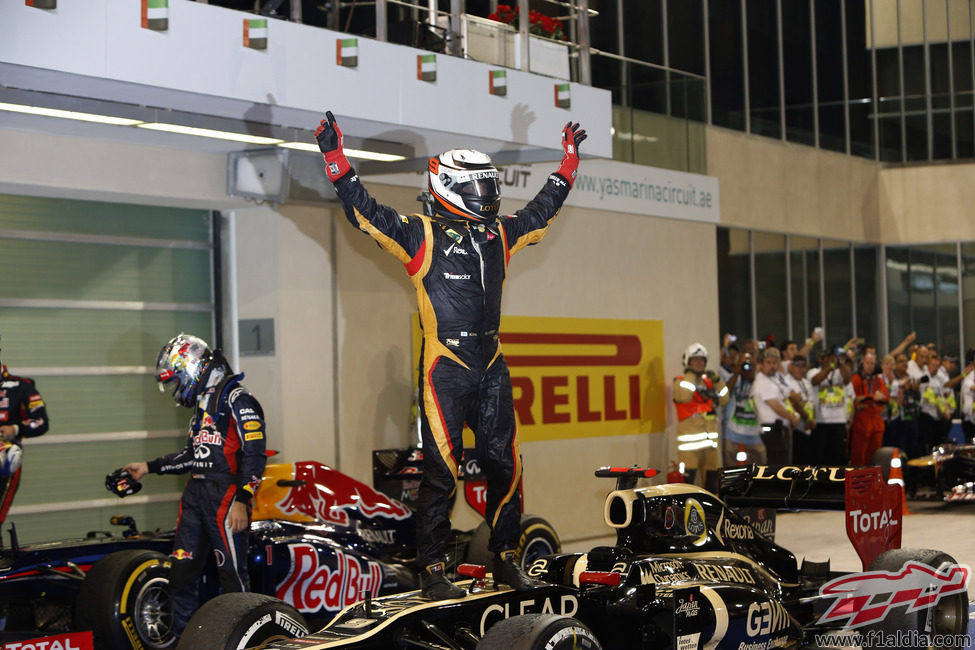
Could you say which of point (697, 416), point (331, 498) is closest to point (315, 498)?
point (331, 498)

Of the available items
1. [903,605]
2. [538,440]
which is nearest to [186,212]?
[538,440]

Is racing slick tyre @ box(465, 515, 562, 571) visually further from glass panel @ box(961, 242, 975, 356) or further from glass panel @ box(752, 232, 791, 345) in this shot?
glass panel @ box(961, 242, 975, 356)

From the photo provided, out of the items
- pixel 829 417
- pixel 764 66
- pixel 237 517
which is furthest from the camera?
pixel 764 66

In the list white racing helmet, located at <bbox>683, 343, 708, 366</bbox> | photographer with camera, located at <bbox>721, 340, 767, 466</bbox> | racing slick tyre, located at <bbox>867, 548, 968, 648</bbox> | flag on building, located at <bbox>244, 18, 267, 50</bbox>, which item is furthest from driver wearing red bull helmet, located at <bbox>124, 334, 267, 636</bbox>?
photographer with camera, located at <bbox>721, 340, 767, 466</bbox>

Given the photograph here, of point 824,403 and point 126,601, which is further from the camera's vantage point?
point 824,403

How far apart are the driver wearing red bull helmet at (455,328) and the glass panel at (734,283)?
452 inches

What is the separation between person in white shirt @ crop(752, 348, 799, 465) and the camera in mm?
13523

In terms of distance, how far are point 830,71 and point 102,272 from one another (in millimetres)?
13934

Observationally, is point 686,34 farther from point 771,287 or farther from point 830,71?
point 830,71

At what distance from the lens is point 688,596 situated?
565 centimetres

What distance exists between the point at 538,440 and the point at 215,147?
14.5 feet

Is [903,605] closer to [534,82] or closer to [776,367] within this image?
[534,82]

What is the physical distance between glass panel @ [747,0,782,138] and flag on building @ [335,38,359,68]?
10.7 metres

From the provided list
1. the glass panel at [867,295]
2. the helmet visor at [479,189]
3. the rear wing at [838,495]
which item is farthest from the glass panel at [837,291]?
the helmet visor at [479,189]
